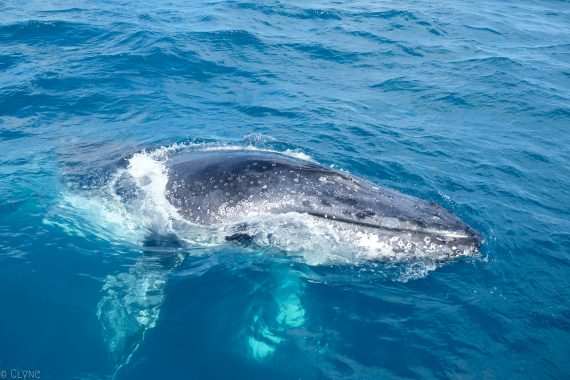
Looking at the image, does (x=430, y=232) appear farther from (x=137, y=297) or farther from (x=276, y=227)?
(x=137, y=297)

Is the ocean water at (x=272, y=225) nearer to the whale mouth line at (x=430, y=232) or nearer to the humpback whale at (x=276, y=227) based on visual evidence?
the humpback whale at (x=276, y=227)

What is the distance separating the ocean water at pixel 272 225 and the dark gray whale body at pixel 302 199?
56 cm

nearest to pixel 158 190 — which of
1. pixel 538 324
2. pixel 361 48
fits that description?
pixel 538 324

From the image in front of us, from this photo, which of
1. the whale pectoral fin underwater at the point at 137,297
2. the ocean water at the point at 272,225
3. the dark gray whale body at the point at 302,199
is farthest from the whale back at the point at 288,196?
the whale pectoral fin underwater at the point at 137,297

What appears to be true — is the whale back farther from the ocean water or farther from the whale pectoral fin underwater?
the whale pectoral fin underwater

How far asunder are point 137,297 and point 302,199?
14.1ft

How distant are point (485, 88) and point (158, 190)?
18.0 meters

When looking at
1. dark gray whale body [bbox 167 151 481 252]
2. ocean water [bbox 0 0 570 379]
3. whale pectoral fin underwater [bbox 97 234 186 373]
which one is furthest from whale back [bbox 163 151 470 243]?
Answer: whale pectoral fin underwater [bbox 97 234 186 373]

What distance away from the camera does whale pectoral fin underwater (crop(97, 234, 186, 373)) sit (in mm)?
9789

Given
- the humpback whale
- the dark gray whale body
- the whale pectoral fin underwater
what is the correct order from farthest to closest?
1. the dark gray whale body
2. the humpback whale
3. the whale pectoral fin underwater

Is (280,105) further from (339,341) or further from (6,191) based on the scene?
(339,341)

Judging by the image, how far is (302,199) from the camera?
A: 11188mm

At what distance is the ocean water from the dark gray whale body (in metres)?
0.56

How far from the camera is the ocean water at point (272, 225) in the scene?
9797mm
